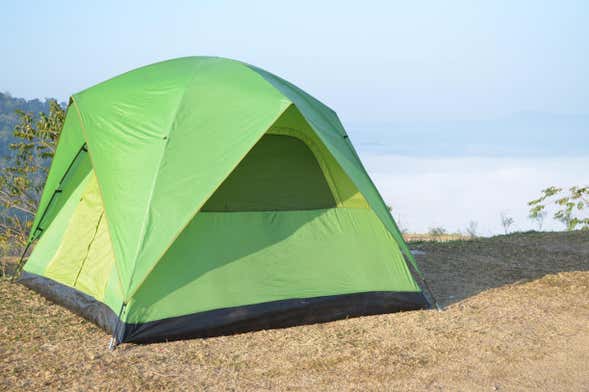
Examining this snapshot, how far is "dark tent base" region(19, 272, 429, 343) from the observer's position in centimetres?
559

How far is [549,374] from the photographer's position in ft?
16.8

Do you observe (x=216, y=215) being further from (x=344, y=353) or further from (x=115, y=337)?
(x=344, y=353)

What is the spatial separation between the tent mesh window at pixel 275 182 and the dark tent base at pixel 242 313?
3.30 ft

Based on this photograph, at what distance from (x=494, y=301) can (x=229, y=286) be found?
128 inches

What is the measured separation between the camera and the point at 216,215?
243 inches

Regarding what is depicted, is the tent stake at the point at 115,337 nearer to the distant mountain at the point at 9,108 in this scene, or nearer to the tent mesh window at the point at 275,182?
the tent mesh window at the point at 275,182

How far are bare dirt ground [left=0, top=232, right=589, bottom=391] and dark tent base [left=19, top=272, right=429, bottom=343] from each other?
0.11 meters

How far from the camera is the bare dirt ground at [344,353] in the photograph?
4.74 metres

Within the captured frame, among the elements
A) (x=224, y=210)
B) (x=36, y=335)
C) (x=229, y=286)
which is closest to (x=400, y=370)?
(x=229, y=286)

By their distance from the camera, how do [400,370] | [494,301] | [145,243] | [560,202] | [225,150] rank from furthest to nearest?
[560,202], [494,301], [225,150], [145,243], [400,370]

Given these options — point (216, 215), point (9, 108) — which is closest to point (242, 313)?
point (216, 215)

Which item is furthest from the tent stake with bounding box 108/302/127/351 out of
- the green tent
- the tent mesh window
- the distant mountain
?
the distant mountain

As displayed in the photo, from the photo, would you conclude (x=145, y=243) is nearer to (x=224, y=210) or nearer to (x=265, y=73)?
(x=224, y=210)

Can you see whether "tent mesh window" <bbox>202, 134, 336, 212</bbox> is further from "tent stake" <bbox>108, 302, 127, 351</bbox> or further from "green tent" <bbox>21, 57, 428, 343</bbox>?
"tent stake" <bbox>108, 302, 127, 351</bbox>
